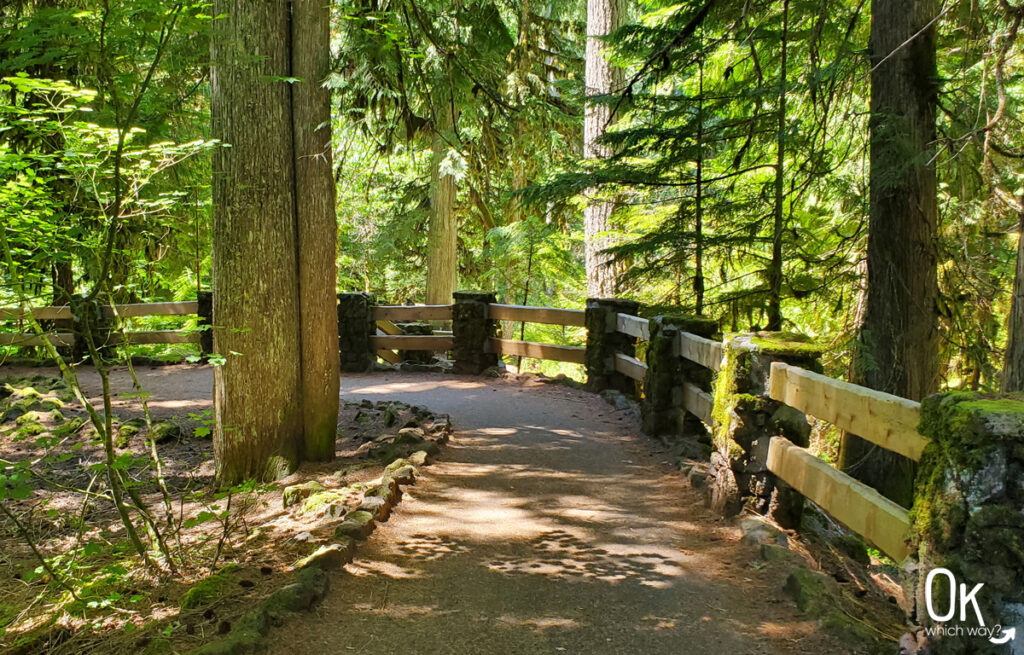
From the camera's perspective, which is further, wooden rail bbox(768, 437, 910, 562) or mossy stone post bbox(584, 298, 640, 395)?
mossy stone post bbox(584, 298, 640, 395)

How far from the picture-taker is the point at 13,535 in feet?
17.4

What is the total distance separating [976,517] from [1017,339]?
3.04 meters

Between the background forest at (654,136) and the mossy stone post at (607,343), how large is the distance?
0.42 metres

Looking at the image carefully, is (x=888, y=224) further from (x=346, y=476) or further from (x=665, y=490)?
(x=346, y=476)

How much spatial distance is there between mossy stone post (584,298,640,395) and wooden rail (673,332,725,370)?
8.62ft

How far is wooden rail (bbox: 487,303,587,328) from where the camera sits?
10578mm

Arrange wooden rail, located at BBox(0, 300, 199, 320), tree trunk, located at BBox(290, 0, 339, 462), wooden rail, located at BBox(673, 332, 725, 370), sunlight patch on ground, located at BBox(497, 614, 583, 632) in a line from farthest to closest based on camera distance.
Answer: wooden rail, located at BBox(0, 300, 199, 320), tree trunk, located at BBox(290, 0, 339, 462), wooden rail, located at BBox(673, 332, 725, 370), sunlight patch on ground, located at BBox(497, 614, 583, 632)

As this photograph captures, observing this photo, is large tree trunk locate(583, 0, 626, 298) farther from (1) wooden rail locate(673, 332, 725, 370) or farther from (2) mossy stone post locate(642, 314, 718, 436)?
(1) wooden rail locate(673, 332, 725, 370)

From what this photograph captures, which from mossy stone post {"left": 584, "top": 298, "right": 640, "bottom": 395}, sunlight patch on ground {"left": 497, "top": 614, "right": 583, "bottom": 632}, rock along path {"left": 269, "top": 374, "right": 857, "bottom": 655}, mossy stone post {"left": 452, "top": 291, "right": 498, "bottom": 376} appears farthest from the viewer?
mossy stone post {"left": 452, "top": 291, "right": 498, "bottom": 376}

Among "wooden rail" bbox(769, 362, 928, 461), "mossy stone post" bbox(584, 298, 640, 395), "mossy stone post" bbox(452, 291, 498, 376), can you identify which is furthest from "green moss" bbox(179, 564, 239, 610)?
"mossy stone post" bbox(452, 291, 498, 376)

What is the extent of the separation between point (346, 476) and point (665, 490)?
271 centimetres

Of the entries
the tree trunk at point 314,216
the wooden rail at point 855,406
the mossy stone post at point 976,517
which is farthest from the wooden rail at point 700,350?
the tree trunk at point 314,216

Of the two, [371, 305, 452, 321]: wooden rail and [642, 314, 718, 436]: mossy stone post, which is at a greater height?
[371, 305, 452, 321]: wooden rail

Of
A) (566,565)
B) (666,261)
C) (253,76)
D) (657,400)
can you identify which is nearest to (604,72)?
(666,261)
